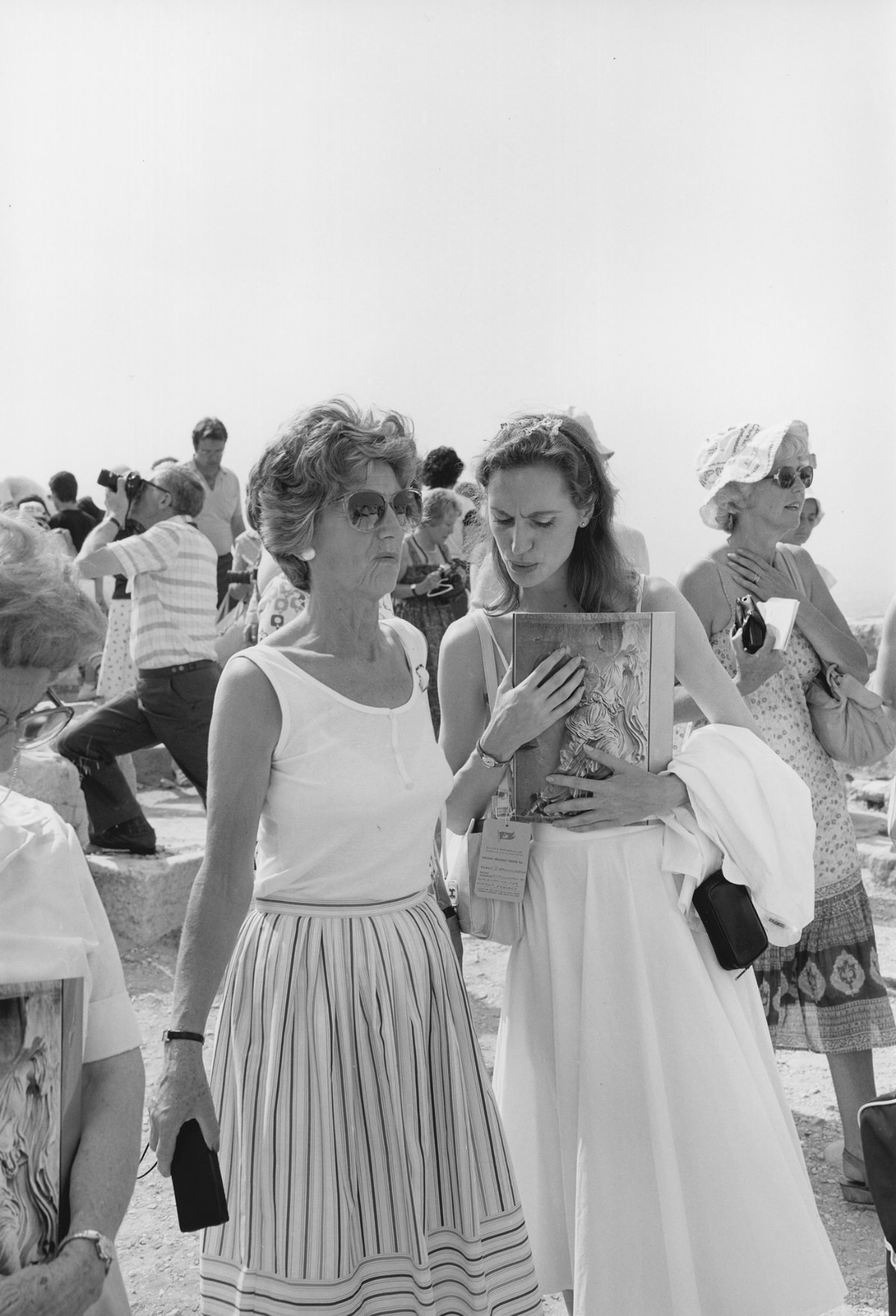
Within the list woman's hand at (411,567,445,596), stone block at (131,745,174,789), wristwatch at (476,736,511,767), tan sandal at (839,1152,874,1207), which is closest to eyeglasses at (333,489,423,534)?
wristwatch at (476,736,511,767)

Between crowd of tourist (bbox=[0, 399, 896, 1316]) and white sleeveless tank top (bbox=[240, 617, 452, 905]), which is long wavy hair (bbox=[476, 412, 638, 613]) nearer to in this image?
crowd of tourist (bbox=[0, 399, 896, 1316])

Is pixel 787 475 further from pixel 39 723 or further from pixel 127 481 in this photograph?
pixel 127 481

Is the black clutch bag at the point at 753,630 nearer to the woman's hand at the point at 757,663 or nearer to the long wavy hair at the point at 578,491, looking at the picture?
the woman's hand at the point at 757,663

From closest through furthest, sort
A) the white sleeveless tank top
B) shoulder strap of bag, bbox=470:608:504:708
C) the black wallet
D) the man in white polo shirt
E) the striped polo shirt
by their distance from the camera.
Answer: the black wallet, the white sleeveless tank top, shoulder strap of bag, bbox=470:608:504:708, the striped polo shirt, the man in white polo shirt

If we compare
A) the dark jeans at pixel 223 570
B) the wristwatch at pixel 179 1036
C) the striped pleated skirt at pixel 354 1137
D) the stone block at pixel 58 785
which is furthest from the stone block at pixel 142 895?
the dark jeans at pixel 223 570

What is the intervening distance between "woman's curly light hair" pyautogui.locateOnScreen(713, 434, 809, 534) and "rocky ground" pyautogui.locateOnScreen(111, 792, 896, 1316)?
1.98m

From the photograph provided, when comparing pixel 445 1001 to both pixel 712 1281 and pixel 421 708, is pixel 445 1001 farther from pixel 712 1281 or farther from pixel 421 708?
pixel 712 1281

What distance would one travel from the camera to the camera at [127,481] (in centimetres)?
599

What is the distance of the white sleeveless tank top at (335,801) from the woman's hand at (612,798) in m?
0.36

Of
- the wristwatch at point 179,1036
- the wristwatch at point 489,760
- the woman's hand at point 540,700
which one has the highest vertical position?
the woman's hand at point 540,700

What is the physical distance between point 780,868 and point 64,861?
1.54 m

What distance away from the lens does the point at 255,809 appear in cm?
219

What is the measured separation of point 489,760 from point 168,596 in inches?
143

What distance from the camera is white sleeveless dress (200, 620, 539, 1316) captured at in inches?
84.0
